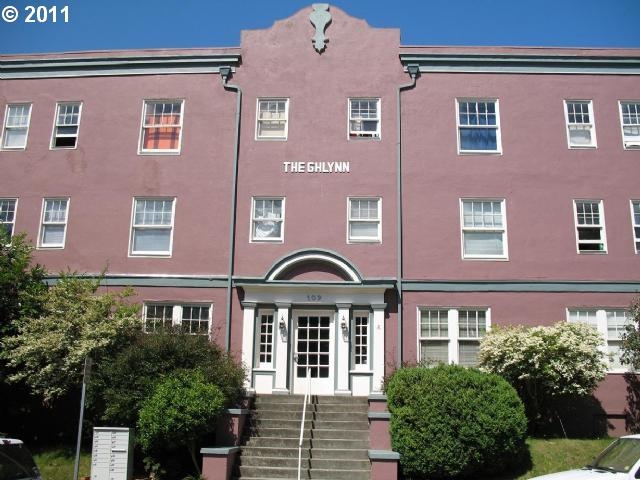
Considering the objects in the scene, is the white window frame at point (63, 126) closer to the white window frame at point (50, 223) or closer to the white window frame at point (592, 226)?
the white window frame at point (50, 223)

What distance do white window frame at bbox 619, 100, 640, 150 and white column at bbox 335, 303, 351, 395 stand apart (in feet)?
31.1

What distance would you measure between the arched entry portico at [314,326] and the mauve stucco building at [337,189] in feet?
0.19

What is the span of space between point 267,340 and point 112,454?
17.4 ft

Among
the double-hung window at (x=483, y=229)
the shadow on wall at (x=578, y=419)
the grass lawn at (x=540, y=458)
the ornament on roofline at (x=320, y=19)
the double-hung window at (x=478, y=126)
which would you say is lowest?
the grass lawn at (x=540, y=458)

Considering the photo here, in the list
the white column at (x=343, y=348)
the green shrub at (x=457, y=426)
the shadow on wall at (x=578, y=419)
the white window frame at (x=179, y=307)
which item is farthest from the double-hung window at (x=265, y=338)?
the shadow on wall at (x=578, y=419)

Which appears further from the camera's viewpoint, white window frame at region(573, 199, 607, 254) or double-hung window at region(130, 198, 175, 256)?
double-hung window at region(130, 198, 175, 256)

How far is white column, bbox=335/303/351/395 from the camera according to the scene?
17.3 metres

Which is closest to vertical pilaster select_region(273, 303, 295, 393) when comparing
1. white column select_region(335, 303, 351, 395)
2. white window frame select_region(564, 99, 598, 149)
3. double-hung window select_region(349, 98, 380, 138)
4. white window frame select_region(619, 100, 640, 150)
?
white column select_region(335, 303, 351, 395)

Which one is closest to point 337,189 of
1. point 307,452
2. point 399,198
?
point 399,198

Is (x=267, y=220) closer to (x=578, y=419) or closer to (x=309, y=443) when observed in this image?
(x=309, y=443)

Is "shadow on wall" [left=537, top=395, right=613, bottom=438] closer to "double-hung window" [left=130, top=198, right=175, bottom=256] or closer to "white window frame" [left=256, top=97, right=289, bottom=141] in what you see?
"white window frame" [left=256, top=97, right=289, bottom=141]

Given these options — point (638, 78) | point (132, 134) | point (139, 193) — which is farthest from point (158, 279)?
point (638, 78)

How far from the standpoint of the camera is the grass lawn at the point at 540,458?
14315 mm

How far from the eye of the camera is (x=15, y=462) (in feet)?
32.3
